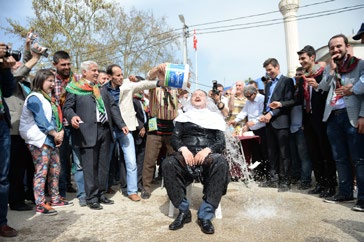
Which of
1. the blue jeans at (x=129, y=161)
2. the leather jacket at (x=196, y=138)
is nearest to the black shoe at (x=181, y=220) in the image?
the leather jacket at (x=196, y=138)

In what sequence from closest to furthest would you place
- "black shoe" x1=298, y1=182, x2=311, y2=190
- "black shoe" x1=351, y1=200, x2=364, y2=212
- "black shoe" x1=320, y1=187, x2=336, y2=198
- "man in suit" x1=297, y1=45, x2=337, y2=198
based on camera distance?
"black shoe" x1=351, y1=200, x2=364, y2=212
"black shoe" x1=320, y1=187, x2=336, y2=198
"man in suit" x1=297, y1=45, x2=337, y2=198
"black shoe" x1=298, y1=182, x2=311, y2=190

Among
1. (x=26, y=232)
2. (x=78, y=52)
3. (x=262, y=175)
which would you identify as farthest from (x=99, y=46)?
(x=26, y=232)

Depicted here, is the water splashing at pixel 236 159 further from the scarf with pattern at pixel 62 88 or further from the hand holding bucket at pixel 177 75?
the scarf with pattern at pixel 62 88

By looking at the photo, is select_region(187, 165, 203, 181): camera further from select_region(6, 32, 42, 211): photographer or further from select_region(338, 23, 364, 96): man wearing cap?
select_region(6, 32, 42, 211): photographer

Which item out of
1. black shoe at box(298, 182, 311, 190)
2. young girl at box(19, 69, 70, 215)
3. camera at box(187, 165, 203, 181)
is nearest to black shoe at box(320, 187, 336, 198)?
black shoe at box(298, 182, 311, 190)

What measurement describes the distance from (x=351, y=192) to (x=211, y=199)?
2000 mm

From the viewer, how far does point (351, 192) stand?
3795mm

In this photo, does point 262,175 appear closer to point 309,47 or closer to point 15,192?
point 309,47

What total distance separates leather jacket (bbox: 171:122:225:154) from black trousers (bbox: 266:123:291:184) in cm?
157

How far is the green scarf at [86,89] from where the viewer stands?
3.86 m

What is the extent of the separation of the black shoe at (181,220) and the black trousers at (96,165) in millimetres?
1299

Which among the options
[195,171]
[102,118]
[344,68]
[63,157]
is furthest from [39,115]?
[344,68]

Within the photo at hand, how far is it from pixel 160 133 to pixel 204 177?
1.36 meters

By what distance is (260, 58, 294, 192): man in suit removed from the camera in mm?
4691
